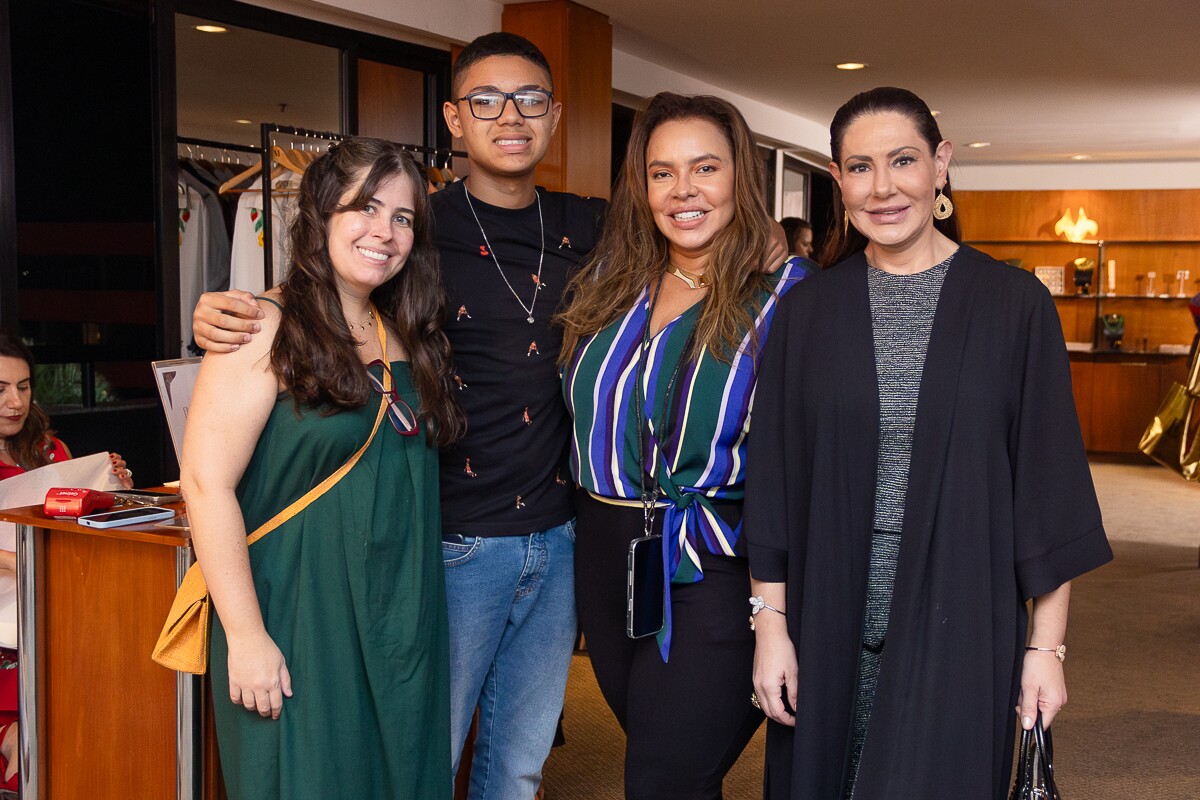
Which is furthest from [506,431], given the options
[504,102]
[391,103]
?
[391,103]

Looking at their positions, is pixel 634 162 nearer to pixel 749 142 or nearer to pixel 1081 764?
pixel 749 142

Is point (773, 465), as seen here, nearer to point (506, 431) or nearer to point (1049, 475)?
point (1049, 475)

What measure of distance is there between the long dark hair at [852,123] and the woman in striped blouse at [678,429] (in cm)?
12

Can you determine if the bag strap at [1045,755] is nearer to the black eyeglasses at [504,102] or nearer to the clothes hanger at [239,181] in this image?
the black eyeglasses at [504,102]

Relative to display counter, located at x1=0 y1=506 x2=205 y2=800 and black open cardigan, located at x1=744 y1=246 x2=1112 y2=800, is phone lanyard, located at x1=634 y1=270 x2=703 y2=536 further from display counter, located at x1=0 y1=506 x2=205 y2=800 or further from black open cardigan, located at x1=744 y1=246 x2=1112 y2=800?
display counter, located at x1=0 y1=506 x2=205 y2=800

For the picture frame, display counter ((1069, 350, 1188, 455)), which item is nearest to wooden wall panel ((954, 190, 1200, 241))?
the picture frame

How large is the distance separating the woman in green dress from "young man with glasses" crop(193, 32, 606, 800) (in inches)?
4.8

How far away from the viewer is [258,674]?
1720 mm

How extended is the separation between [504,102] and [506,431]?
0.63m

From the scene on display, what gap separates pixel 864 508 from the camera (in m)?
1.70

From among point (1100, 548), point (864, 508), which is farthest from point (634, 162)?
point (1100, 548)

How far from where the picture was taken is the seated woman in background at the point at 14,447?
2.69 metres

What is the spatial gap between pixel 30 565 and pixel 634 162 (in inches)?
59.2

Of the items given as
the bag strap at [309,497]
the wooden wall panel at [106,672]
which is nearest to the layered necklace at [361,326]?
the bag strap at [309,497]
